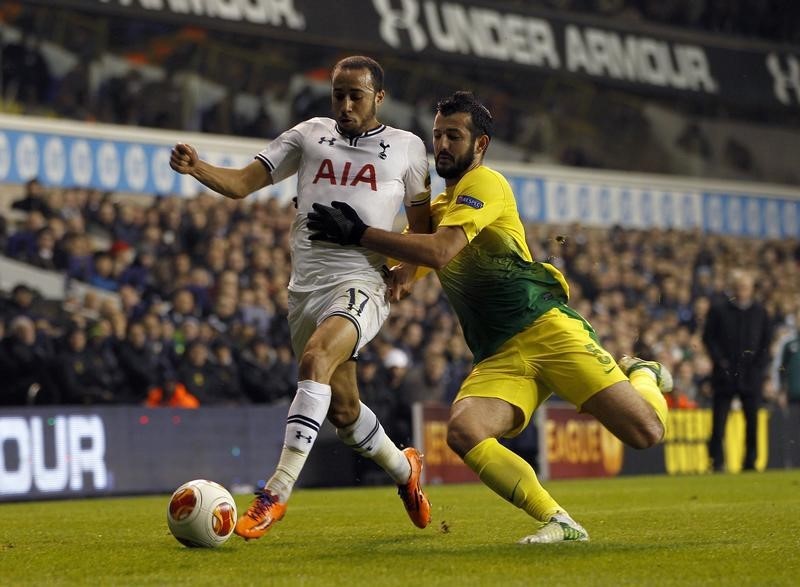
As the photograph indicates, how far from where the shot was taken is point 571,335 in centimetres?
Result: 756

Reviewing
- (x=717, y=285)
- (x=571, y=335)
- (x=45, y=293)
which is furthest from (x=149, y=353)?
(x=717, y=285)

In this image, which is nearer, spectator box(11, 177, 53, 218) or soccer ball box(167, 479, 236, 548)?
soccer ball box(167, 479, 236, 548)

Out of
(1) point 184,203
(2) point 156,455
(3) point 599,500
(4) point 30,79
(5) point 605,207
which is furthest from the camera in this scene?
(5) point 605,207

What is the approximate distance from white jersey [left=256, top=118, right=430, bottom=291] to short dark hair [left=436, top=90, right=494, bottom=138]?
707 mm

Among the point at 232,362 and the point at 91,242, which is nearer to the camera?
the point at 232,362

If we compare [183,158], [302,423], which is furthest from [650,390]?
[183,158]

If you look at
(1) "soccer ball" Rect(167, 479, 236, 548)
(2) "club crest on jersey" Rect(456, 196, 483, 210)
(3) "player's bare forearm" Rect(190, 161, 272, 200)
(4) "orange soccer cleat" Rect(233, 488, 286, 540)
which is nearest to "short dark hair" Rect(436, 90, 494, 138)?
(2) "club crest on jersey" Rect(456, 196, 483, 210)

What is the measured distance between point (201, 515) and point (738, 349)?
1068 centimetres

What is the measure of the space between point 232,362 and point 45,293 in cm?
260

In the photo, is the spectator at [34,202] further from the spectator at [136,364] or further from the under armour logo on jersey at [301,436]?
the under armour logo on jersey at [301,436]

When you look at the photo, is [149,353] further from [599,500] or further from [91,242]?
[599,500]

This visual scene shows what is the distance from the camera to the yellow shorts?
7453mm

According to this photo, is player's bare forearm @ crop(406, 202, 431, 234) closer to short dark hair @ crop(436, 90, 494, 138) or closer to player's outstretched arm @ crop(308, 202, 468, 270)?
short dark hair @ crop(436, 90, 494, 138)

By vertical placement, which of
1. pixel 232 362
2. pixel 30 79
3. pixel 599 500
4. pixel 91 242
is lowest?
pixel 599 500
